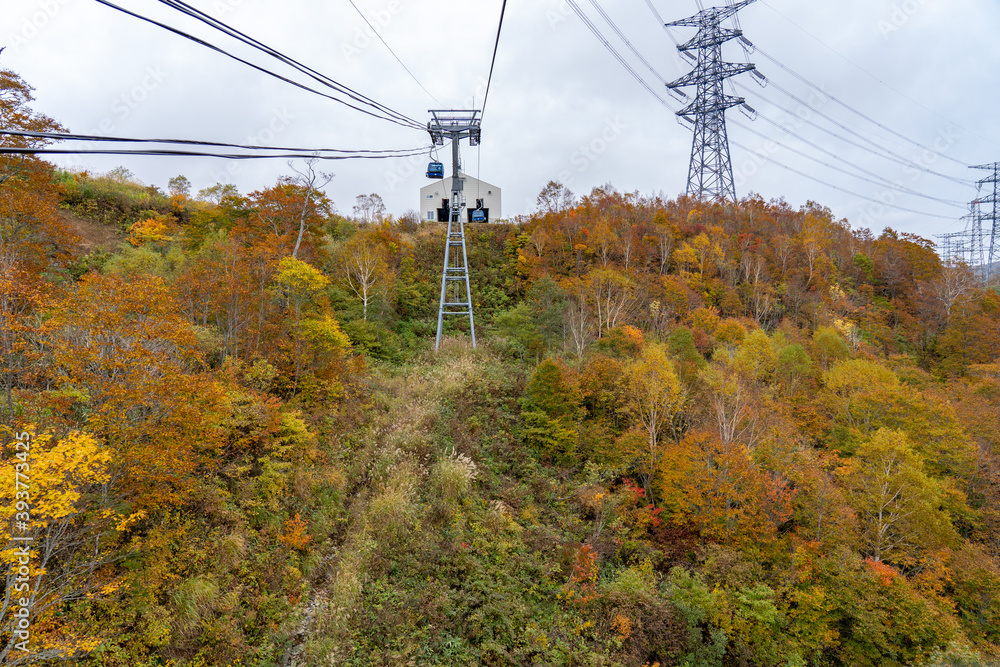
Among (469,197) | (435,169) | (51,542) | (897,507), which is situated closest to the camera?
(51,542)

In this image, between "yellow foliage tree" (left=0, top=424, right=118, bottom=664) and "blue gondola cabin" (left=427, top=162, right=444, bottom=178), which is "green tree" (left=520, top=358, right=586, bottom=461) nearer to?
"blue gondola cabin" (left=427, top=162, right=444, bottom=178)

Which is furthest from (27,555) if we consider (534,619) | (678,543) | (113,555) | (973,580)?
(973,580)

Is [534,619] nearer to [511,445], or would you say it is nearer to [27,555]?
[511,445]

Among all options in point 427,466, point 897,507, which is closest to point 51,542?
point 427,466

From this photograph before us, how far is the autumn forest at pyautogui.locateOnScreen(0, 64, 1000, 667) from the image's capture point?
7.92 m

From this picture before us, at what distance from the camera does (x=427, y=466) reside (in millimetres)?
13078

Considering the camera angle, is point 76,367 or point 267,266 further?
point 267,266

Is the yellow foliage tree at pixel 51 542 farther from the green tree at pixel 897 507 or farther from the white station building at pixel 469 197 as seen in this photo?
the white station building at pixel 469 197

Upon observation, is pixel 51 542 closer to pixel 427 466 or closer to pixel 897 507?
pixel 427 466

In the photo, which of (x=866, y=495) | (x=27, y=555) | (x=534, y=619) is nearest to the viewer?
(x=27, y=555)

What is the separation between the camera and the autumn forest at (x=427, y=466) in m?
7.92

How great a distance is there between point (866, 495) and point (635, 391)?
10130 mm

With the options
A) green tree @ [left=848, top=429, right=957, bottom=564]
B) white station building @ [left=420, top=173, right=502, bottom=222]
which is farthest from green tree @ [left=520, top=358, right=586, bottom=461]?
white station building @ [left=420, top=173, right=502, bottom=222]

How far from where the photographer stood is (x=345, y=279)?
23.7m
